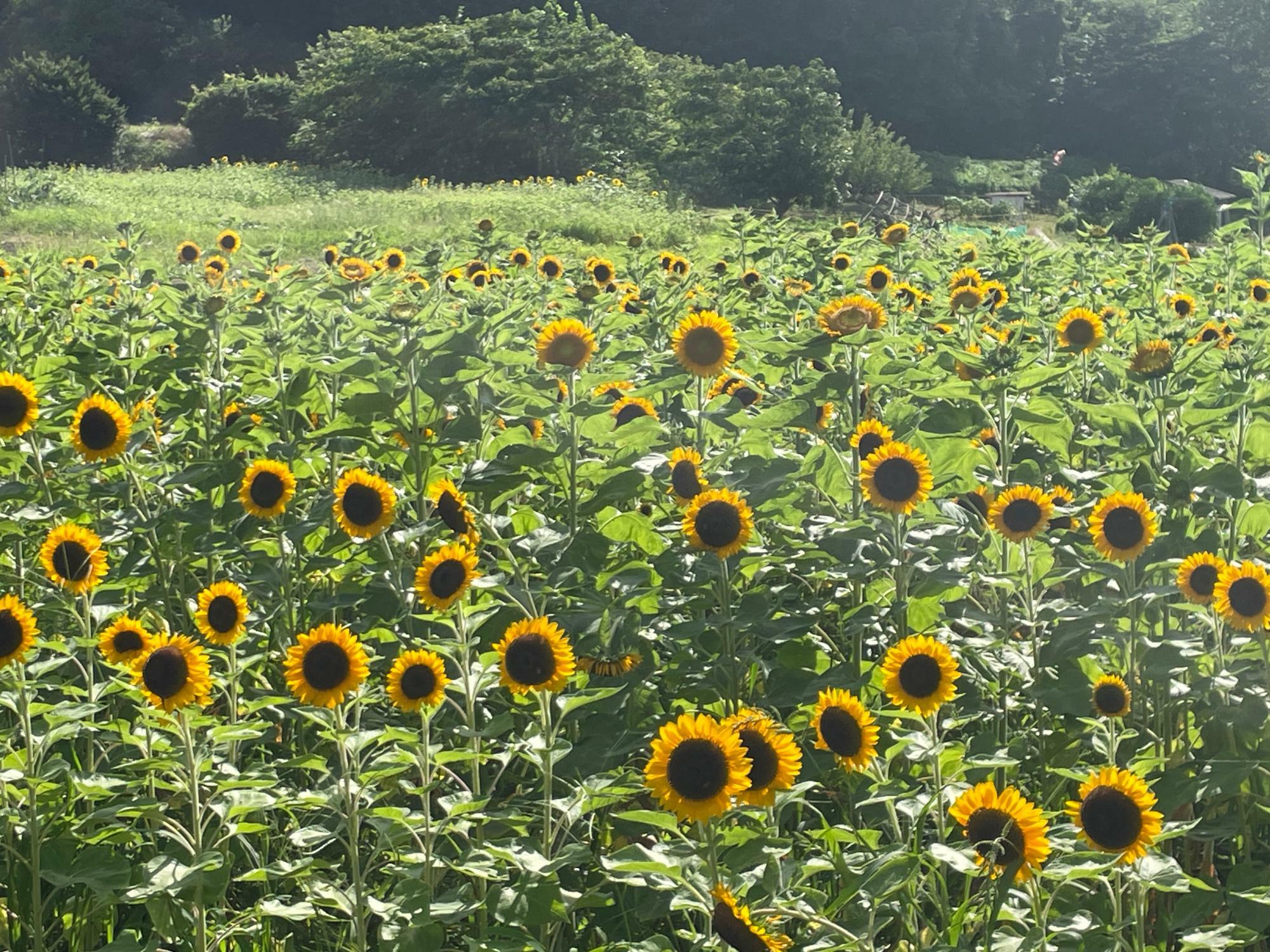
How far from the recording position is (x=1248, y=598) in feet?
6.82

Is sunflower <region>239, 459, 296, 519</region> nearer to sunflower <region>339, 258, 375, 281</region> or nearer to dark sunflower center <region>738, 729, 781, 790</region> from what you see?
dark sunflower center <region>738, 729, 781, 790</region>

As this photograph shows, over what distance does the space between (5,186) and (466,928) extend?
73.7 ft

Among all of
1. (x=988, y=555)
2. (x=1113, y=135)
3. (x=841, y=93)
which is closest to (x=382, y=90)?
(x=841, y=93)

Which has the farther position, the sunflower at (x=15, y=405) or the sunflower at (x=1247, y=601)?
the sunflower at (x=15, y=405)

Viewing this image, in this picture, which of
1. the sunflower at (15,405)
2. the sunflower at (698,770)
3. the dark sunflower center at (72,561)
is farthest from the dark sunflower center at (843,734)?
the sunflower at (15,405)

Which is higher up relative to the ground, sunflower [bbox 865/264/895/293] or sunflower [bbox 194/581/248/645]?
sunflower [bbox 865/264/895/293]

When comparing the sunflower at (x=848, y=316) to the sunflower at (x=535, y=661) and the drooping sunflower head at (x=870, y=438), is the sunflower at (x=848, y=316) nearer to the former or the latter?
the drooping sunflower head at (x=870, y=438)

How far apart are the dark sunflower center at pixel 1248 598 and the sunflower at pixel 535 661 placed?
3.30 feet

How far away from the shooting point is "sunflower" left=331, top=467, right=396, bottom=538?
258cm

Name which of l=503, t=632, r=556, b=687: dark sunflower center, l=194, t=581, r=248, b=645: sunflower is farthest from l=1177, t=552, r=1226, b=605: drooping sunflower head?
l=194, t=581, r=248, b=645: sunflower

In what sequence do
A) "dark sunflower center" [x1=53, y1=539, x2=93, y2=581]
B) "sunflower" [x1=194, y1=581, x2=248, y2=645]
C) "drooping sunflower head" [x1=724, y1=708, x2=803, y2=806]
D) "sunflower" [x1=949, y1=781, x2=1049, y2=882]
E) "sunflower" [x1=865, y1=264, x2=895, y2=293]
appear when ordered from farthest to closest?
"sunflower" [x1=865, y1=264, x2=895, y2=293], "dark sunflower center" [x1=53, y1=539, x2=93, y2=581], "sunflower" [x1=194, y1=581, x2=248, y2=645], "drooping sunflower head" [x1=724, y1=708, x2=803, y2=806], "sunflower" [x1=949, y1=781, x2=1049, y2=882]

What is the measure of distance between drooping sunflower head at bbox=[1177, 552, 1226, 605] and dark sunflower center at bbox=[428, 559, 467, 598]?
117cm

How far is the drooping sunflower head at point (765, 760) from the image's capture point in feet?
5.87

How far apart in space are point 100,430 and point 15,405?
19 cm
